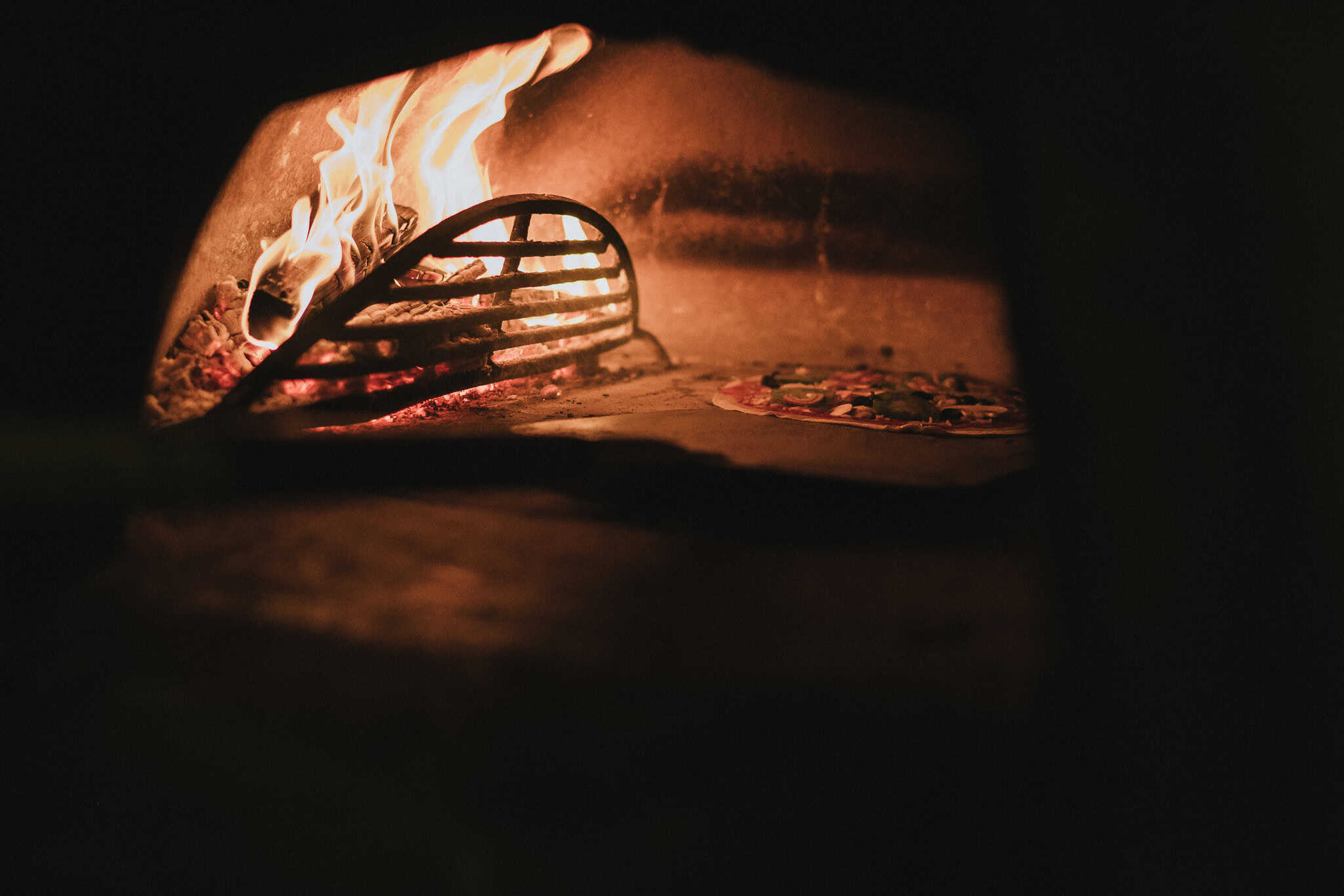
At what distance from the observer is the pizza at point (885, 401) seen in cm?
174

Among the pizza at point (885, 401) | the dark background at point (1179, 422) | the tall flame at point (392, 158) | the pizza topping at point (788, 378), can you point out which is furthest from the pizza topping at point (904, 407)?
the tall flame at point (392, 158)

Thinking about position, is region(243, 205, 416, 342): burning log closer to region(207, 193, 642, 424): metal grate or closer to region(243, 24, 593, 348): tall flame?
region(243, 24, 593, 348): tall flame

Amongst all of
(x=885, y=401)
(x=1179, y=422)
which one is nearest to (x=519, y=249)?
(x=885, y=401)

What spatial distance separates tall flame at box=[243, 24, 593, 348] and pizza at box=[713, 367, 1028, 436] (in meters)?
1.24

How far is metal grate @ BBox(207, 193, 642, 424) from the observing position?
1623 millimetres

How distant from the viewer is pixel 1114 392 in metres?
0.77

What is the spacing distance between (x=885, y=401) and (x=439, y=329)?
1220mm

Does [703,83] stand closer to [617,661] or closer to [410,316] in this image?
[410,316]

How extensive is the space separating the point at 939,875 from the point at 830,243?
2468 mm

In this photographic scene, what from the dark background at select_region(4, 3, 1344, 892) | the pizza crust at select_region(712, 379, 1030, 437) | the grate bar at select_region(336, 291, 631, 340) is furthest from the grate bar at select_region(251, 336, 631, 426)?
the dark background at select_region(4, 3, 1344, 892)

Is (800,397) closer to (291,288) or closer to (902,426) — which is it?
(902,426)

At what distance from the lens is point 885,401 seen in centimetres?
190

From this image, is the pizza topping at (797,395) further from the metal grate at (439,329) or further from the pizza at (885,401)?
the metal grate at (439,329)

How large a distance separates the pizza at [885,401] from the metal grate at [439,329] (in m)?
0.62
